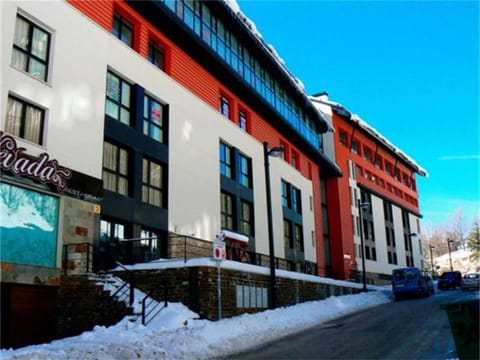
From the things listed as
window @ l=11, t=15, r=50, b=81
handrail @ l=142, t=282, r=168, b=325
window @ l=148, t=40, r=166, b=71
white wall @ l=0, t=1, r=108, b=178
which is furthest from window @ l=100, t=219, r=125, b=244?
window @ l=148, t=40, r=166, b=71

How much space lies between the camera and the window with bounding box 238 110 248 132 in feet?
110

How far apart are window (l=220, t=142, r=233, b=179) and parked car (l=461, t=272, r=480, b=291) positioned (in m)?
21.9

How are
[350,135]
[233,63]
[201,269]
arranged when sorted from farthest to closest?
[350,135], [233,63], [201,269]

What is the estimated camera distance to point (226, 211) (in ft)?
96.3

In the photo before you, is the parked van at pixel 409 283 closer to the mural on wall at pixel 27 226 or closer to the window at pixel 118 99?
the window at pixel 118 99

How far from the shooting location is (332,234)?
4881 centimetres

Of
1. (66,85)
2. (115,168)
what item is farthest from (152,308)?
(66,85)

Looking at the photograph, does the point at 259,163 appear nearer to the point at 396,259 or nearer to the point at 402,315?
the point at 402,315

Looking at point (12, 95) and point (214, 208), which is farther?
point (214, 208)

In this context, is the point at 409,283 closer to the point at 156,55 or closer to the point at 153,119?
the point at 153,119

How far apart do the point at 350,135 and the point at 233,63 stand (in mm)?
27916

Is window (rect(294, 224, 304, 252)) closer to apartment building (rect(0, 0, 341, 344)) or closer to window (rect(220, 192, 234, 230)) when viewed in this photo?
apartment building (rect(0, 0, 341, 344))

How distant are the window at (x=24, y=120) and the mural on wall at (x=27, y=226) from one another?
1.97 metres

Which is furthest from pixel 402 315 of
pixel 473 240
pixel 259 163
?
pixel 473 240
